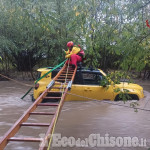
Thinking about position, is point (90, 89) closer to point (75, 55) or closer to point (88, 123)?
point (75, 55)

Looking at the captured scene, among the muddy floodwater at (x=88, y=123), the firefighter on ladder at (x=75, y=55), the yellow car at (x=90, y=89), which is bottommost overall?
the muddy floodwater at (x=88, y=123)

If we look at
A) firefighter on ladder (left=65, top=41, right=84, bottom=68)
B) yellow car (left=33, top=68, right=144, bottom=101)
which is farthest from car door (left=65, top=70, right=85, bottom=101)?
firefighter on ladder (left=65, top=41, right=84, bottom=68)

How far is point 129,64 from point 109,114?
7.96ft

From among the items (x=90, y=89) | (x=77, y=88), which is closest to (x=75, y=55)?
(x=77, y=88)

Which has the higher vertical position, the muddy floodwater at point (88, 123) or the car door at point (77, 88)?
the car door at point (77, 88)

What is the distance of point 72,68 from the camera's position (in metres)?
7.00

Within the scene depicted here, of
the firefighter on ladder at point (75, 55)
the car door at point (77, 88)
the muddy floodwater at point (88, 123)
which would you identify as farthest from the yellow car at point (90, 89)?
the firefighter on ladder at point (75, 55)

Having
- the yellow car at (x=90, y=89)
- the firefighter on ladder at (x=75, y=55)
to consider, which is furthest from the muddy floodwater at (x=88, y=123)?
the firefighter on ladder at (x=75, y=55)

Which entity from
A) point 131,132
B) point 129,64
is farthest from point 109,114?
point 129,64

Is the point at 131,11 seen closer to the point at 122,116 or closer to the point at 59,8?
the point at 122,116

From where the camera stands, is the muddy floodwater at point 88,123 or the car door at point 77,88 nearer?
the muddy floodwater at point 88,123

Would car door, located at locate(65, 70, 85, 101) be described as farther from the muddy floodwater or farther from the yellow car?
the muddy floodwater

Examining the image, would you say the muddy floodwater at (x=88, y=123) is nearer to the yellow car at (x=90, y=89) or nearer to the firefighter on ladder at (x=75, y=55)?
the yellow car at (x=90, y=89)

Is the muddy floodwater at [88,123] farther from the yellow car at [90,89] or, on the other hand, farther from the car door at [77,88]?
the yellow car at [90,89]
